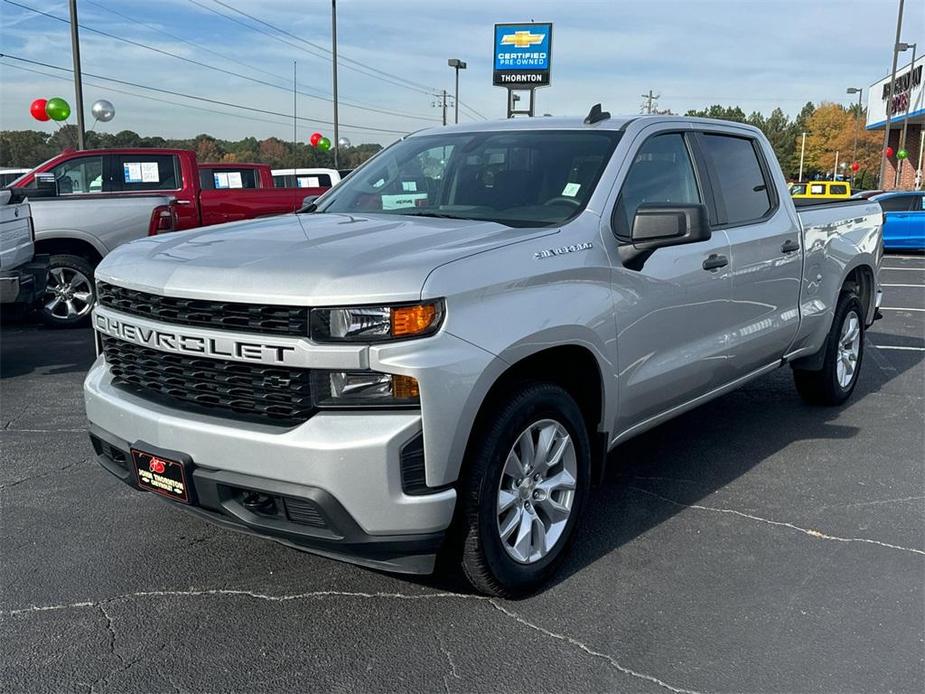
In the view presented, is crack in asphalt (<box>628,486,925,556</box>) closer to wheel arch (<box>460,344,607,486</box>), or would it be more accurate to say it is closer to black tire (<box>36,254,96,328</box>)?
wheel arch (<box>460,344,607,486</box>)

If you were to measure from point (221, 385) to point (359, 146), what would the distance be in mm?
54084

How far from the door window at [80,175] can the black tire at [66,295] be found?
145 centimetres

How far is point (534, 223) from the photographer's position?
379 centimetres

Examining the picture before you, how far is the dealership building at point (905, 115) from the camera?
40500mm

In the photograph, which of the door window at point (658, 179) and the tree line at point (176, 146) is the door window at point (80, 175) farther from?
the tree line at point (176, 146)

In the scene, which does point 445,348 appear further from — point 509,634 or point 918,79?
point 918,79

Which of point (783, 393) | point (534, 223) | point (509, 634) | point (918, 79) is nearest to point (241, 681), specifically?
point (509, 634)

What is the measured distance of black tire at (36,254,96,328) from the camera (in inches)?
380

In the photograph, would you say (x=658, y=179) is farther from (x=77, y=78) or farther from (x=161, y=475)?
(x=77, y=78)

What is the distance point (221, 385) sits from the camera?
310 centimetres

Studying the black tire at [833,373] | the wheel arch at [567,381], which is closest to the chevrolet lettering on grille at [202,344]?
the wheel arch at [567,381]

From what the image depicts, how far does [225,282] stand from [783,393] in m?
5.14

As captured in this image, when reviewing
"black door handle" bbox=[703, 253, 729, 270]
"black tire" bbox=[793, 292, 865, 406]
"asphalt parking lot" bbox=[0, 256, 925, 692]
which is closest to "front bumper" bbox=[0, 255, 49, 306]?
"asphalt parking lot" bbox=[0, 256, 925, 692]

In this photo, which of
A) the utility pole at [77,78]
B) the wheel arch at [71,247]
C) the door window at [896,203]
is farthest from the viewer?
the door window at [896,203]
